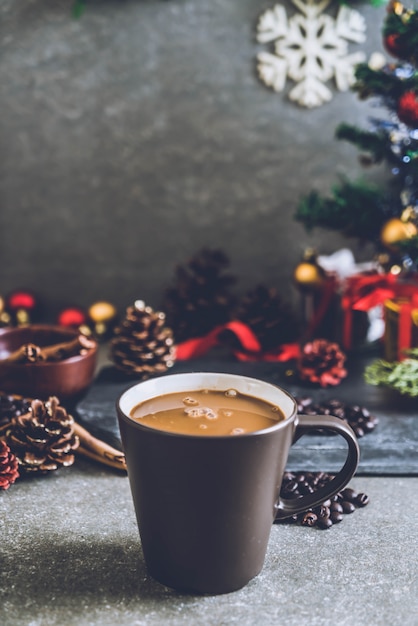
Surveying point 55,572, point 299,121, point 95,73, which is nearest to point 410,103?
point 299,121

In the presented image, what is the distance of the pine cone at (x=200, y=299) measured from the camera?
3.97 feet

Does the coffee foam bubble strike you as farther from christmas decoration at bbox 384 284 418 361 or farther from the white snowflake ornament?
the white snowflake ornament

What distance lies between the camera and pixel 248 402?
0.60 metres

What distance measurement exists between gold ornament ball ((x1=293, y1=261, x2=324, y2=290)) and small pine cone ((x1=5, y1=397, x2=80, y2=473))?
539 mm

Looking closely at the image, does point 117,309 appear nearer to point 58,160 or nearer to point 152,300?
point 152,300

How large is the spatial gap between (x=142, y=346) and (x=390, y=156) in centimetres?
48

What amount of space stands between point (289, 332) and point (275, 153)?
1.19 feet

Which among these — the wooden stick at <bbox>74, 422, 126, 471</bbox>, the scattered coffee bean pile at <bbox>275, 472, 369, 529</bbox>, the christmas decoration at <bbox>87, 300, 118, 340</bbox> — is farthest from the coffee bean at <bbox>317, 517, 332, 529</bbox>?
the christmas decoration at <bbox>87, 300, 118, 340</bbox>

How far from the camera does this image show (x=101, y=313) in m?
1.29

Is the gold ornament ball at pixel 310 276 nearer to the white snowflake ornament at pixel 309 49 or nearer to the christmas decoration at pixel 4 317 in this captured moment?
the white snowflake ornament at pixel 309 49

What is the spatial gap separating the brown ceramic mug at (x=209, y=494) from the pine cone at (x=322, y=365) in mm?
384

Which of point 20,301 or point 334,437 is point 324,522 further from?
point 20,301

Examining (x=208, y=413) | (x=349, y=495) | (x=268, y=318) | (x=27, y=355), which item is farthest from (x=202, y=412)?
(x=268, y=318)

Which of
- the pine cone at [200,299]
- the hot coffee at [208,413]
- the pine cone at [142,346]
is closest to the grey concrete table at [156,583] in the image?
the hot coffee at [208,413]
